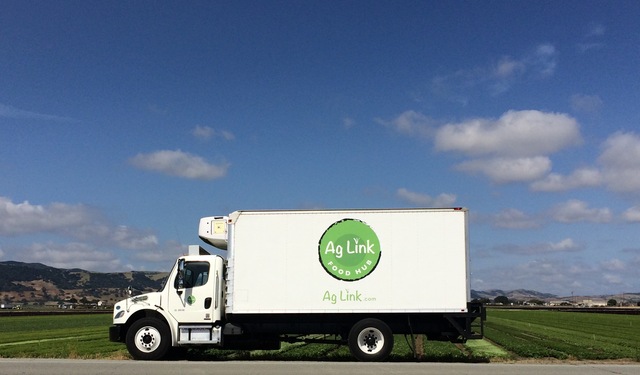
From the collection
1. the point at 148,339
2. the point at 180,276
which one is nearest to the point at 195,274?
the point at 180,276

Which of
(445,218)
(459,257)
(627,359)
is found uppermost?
(445,218)

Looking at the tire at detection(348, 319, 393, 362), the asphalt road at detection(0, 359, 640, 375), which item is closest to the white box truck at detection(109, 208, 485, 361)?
the tire at detection(348, 319, 393, 362)

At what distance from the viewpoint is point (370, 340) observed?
16766mm

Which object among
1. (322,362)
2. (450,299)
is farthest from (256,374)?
(450,299)

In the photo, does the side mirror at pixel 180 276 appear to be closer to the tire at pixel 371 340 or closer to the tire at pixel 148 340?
the tire at pixel 148 340

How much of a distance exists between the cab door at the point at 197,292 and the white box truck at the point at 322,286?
0.09ft

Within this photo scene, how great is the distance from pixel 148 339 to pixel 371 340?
Result: 19.4 feet

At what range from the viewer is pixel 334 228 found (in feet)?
56.1

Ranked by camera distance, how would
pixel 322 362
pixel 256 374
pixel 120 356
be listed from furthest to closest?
pixel 120 356 → pixel 322 362 → pixel 256 374

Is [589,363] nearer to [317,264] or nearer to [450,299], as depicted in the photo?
[450,299]

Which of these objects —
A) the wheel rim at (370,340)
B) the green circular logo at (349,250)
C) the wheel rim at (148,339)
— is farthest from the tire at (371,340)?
the wheel rim at (148,339)

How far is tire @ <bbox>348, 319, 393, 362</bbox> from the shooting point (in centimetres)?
1662

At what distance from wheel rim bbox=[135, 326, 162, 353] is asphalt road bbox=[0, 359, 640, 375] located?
0.78 meters

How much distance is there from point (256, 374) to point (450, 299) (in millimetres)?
5806
